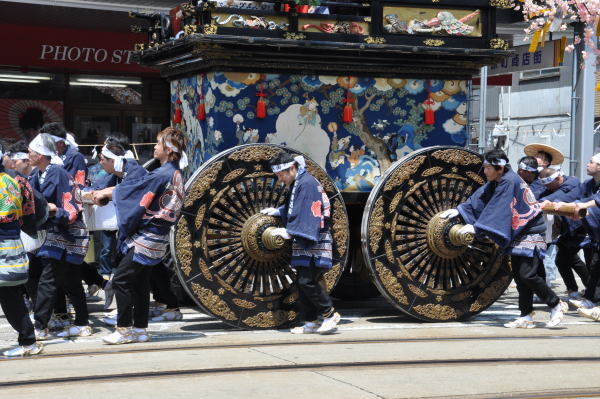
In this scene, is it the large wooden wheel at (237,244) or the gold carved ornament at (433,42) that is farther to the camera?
the gold carved ornament at (433,42)

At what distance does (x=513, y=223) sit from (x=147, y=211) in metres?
3.11

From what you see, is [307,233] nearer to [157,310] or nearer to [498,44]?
[157,310]

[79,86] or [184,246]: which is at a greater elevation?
[79,86]

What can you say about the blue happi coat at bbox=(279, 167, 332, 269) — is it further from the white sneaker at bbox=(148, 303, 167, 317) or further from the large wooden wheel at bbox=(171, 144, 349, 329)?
the white sneaker at bbox=(148, 303, 167, 317)

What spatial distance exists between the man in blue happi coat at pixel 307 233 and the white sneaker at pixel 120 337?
1.39m

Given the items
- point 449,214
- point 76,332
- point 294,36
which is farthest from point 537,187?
point 76,332

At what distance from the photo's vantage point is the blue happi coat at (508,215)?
28.0 ft

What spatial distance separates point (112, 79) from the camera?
16.1 meters

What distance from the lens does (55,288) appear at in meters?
8.01

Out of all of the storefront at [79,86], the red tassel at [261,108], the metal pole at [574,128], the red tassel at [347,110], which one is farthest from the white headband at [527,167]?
the storefront at [79,86]

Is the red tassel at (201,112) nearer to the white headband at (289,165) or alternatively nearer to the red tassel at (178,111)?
the red tassel at (178,111)

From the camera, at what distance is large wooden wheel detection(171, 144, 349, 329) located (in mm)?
8211

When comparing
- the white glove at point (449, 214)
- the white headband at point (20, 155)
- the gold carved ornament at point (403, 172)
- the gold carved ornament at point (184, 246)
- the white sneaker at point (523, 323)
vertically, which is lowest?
the white sneaker at point (523, 323)

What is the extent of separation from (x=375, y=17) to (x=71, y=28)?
7.82 m
